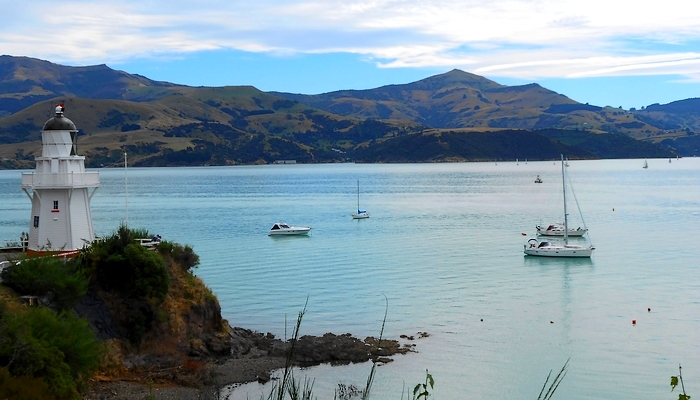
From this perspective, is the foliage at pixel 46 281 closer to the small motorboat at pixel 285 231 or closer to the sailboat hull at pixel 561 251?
the sailboat hull at pixel 561 251

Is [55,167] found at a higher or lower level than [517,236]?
higher

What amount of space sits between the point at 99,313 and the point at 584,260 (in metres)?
37.1

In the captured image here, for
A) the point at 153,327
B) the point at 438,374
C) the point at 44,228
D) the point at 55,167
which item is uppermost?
the point at 55,167

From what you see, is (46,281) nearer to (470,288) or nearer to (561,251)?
(470,288)

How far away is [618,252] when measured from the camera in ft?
182

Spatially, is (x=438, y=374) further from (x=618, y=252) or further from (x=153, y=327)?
(x=618, y=252)

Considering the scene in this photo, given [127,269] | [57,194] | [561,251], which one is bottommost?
[561,251]

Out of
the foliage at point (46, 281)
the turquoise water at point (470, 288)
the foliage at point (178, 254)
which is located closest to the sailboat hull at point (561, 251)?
the turquoise water at point (470, 288)

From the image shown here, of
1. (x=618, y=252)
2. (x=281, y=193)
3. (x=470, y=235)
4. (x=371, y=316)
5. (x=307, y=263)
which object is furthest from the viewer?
(x=281, y=193)

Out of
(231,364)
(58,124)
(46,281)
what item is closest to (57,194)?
(58,124)

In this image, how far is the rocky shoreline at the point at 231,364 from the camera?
70.1 feet

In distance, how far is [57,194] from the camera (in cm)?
2734

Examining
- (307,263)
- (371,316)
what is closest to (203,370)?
(371,316)

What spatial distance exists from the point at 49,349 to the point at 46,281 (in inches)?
176
